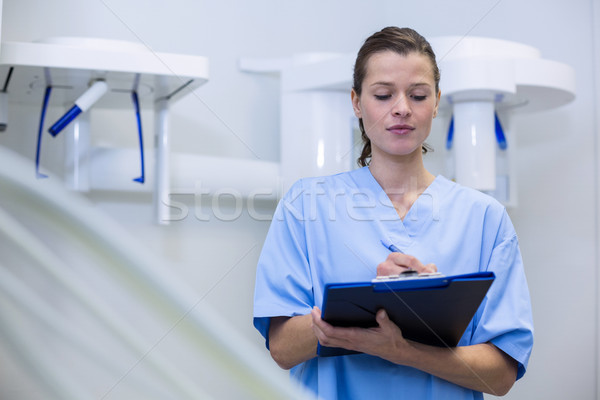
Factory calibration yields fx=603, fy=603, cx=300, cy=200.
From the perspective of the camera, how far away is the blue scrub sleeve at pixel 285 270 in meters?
0.75

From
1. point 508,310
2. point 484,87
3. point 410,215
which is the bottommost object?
point 508,310

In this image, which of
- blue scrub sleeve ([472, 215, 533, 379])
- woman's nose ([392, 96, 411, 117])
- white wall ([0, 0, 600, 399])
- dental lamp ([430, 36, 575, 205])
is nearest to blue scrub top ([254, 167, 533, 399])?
blue scrub sleeve ([472, 215, 533, 379])

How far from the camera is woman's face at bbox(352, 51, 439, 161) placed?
771 mm

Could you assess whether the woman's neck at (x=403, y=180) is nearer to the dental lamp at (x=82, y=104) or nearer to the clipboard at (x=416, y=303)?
the clipboard at (x=416, y=303)

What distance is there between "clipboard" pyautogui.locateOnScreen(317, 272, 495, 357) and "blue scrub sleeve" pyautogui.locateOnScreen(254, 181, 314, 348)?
0.37 feet

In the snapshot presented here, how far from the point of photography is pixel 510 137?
4.53ft

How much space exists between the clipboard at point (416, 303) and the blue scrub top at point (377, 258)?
0.08 metres

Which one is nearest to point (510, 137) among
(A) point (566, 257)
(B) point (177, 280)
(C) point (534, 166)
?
(C) point (534, 166)

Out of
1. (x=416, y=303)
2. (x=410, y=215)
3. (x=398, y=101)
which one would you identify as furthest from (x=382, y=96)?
(x=416, y=303)

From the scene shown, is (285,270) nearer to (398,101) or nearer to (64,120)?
(398,101)

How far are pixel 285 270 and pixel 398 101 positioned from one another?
10.2 inches

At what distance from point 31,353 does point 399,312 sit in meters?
0.39

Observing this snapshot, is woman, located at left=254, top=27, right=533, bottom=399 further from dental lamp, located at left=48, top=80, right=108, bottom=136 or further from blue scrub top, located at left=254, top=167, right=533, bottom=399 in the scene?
dental lamp, located at left=48, top=80, right=108, bottom=136

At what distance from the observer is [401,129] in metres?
0.78
